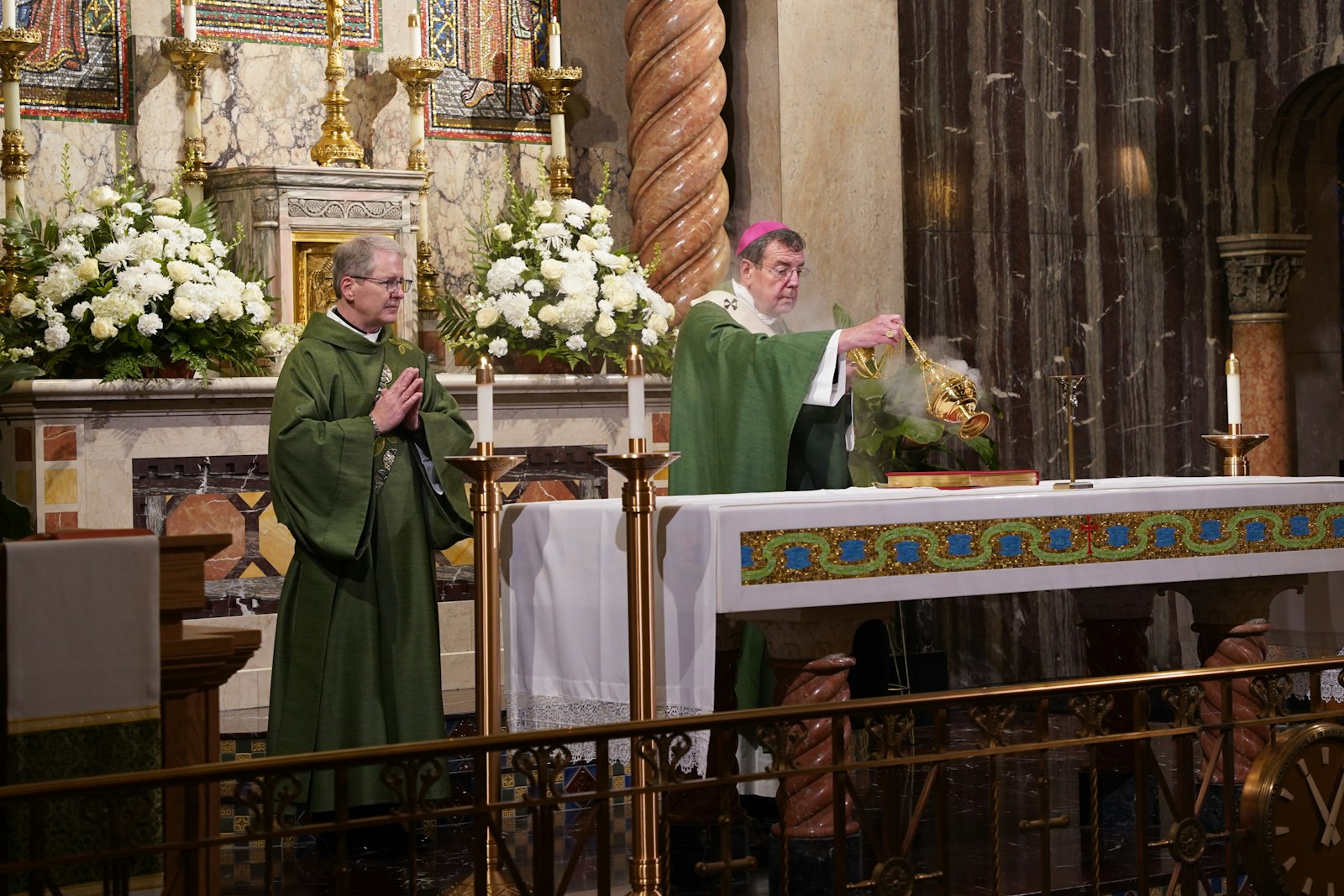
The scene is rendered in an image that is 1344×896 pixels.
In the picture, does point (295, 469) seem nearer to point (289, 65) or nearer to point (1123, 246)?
point (289, 65)

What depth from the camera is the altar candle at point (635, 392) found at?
167 inches

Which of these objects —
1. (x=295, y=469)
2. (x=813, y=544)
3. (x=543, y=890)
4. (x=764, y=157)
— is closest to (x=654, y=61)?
(x=764, y=157)

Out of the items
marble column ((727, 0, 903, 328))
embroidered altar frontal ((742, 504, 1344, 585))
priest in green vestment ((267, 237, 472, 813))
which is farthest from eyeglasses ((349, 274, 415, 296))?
marble column ((727, 0, 903, 328))

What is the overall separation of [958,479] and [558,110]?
3769 millimetres

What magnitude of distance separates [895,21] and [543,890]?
238 inches

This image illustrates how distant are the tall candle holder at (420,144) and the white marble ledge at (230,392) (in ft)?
2.20

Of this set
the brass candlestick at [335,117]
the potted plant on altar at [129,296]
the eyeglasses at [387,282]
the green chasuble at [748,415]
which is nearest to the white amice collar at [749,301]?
the green chasuble at [748,415]

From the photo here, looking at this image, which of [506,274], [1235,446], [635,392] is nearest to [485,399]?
[635,392]

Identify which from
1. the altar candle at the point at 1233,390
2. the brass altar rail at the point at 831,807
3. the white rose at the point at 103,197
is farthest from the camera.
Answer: the white rose at the point at 103,197

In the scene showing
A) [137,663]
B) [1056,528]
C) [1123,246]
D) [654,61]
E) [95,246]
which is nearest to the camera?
[137,663]

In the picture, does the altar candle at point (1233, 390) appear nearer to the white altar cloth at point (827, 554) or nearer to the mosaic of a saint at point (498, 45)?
the white altar cloth at point (827, 554)

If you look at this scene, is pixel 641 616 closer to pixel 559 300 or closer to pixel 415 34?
pixel 559 300

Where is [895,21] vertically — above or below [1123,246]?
above

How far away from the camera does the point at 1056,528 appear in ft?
15.9
